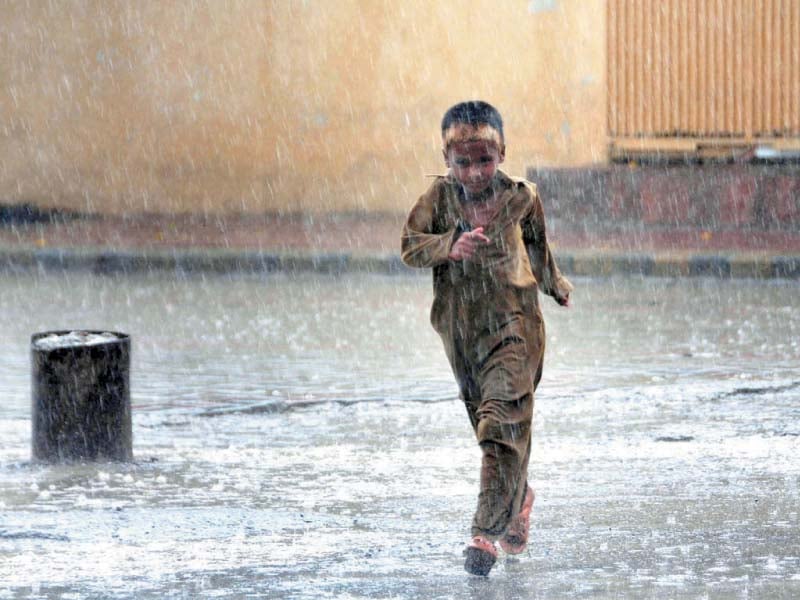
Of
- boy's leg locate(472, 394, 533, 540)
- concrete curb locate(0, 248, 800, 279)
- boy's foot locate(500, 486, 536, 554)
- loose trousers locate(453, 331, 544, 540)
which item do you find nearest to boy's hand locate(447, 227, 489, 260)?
loose trousers locate(453, 331, 544, 540)

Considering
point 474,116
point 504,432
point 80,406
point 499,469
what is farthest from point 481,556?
point 80,406

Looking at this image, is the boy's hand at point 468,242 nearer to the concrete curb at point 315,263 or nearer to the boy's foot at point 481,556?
the boy's foot at point 481,556

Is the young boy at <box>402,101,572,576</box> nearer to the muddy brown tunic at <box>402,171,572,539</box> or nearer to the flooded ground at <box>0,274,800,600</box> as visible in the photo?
the muddy brown tunic at <box>402,171,572,539</box>

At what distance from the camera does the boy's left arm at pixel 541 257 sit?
6.28 meters

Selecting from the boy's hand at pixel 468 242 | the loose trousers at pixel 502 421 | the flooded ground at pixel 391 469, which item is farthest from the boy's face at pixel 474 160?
the flooded ground at pixel 391 469

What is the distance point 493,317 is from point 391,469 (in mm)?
1882

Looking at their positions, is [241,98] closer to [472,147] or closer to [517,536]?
[472,147]

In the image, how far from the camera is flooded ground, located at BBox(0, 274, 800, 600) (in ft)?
19.6

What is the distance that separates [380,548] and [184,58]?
17477mm

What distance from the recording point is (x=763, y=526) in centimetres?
660

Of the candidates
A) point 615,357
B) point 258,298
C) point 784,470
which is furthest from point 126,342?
point 258,298

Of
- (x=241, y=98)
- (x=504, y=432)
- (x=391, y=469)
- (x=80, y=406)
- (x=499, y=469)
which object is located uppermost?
(x=241, y=98)

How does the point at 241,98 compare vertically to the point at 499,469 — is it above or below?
above

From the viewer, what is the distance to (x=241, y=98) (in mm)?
23188
